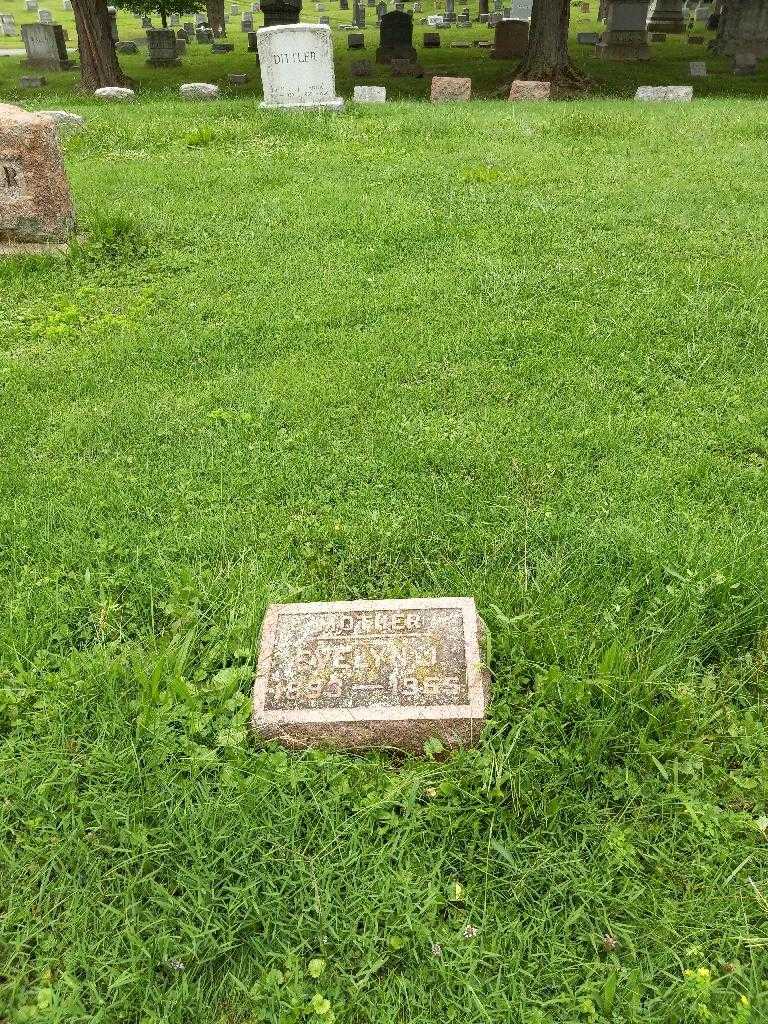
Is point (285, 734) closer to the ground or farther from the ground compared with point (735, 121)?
closer to the ground

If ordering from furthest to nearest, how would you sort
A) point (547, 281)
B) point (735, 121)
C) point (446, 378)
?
point (735, 121) → point (547, 281) → point (446, 378)

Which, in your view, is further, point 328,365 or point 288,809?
point 328,365

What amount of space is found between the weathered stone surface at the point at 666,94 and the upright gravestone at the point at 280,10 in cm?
965

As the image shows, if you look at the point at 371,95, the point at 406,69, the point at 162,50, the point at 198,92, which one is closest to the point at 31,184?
the point at 198,92

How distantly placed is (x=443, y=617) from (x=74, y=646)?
1324mm

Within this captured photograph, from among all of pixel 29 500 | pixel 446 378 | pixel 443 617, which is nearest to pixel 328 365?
pixel 446 378

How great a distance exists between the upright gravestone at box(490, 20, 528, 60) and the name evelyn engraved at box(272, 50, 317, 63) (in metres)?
10.3

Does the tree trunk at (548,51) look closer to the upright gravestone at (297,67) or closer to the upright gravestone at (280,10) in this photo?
the upright gravestone at (297,67)

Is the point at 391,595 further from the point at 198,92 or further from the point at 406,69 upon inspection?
the point at 406,69

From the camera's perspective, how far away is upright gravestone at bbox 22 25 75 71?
19.9 m

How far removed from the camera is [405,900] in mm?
1941

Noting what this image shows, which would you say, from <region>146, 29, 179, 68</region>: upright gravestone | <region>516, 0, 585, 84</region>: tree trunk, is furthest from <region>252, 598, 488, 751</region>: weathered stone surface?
<region>146, 29, 179, 68</region>: upright gravestone

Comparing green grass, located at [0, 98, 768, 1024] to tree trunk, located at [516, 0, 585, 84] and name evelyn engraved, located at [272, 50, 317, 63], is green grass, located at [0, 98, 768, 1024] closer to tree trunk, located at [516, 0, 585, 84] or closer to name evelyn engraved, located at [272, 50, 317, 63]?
name evelyn engraved, located at [272, 50, 317, 63]

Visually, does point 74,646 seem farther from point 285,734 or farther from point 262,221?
point 262,221
